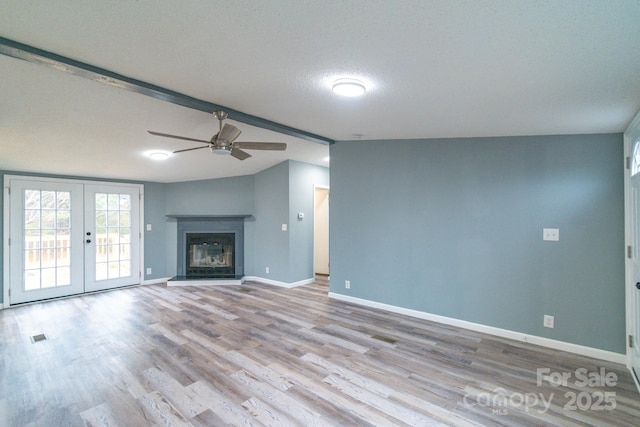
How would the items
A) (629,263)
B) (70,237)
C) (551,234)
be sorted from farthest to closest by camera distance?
(70,237) → (551,234) → (629,263)

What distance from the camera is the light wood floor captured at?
2.12 metres

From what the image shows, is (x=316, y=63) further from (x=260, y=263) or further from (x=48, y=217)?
(x=48, y=217)

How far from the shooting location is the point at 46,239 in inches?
198

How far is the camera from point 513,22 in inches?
56.3

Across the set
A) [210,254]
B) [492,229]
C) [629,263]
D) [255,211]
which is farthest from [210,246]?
[629,263]

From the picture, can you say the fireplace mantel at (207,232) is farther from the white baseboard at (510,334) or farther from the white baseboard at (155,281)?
the white baseboard at (510,334)

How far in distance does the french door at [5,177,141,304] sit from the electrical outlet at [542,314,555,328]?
6929mm

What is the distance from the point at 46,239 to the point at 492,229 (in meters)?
6.97

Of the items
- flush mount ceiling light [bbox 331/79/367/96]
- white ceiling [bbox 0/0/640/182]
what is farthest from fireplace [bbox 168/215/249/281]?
flush mount ceiling light [bbox 331/79/367/96]

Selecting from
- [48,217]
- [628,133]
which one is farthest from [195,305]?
[628,133]

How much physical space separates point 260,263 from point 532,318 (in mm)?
4740

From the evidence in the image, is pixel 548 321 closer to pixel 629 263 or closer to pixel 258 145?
pixel 629 263

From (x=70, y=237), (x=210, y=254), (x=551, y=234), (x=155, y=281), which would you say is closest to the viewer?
(x=551, y=234)

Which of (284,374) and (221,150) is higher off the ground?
(221,150)
